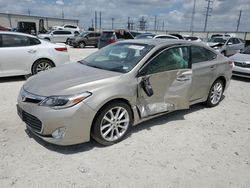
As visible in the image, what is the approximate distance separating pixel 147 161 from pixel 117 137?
624mm

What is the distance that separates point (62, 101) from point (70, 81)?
425mm

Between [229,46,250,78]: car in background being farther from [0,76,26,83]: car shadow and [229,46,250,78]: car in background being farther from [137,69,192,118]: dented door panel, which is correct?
[0,76,26,83]: car shadow

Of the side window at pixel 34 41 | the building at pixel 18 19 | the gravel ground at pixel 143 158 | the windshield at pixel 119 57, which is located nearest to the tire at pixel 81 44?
the side window at pixel 34 41

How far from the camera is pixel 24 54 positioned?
6.55 metres

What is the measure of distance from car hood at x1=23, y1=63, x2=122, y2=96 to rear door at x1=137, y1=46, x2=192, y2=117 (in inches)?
19.6

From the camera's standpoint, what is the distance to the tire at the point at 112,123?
311cm

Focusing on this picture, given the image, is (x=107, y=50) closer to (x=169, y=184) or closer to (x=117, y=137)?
(x=117, y=137)

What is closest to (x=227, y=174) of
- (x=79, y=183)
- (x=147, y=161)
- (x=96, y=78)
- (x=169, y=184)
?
(x=169, y=184)

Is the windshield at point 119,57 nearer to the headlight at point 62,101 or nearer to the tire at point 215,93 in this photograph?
the headlight at point 62,101

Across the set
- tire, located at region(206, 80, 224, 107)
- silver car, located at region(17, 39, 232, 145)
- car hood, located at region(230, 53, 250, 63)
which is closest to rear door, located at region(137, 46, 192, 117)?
silver car, located at region(17, 39, 232, 145)

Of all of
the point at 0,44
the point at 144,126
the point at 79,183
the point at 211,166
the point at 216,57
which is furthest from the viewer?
the point at 0,44

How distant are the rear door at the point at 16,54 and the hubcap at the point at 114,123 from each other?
4493mm

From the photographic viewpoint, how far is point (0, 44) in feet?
20.9

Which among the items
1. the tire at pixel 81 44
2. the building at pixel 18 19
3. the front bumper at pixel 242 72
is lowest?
the tire at pixel 81 44
